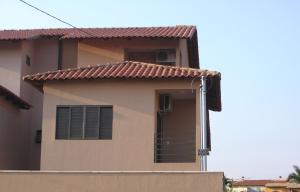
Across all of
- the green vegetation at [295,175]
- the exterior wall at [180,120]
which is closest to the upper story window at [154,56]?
the exterior wall at [180,120]

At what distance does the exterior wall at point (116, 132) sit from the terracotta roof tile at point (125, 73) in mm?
266

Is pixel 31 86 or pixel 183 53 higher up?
pixel 183 53

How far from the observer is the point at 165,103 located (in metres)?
18.9

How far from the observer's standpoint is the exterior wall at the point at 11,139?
20656mm

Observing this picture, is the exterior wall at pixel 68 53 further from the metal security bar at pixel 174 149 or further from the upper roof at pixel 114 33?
the metal security bar at pixel 174 149

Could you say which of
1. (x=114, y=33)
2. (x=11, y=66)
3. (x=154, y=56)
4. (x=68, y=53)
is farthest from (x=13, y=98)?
(x=154, y=56)

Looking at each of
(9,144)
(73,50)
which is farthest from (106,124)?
(73,50)

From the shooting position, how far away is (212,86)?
18.8 m

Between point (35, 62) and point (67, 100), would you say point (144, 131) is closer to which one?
point (67, 100)

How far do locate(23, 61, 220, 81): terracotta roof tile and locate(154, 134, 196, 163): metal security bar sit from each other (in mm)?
1989

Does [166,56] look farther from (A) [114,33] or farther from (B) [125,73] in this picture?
(B) [125,73]

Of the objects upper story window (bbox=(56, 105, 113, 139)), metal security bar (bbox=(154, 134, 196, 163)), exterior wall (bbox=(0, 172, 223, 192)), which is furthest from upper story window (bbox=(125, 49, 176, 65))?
exterior wall (bbox=(0, 172, 223, 192))

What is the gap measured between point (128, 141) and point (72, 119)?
195 cm

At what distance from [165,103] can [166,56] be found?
383 centimetres
